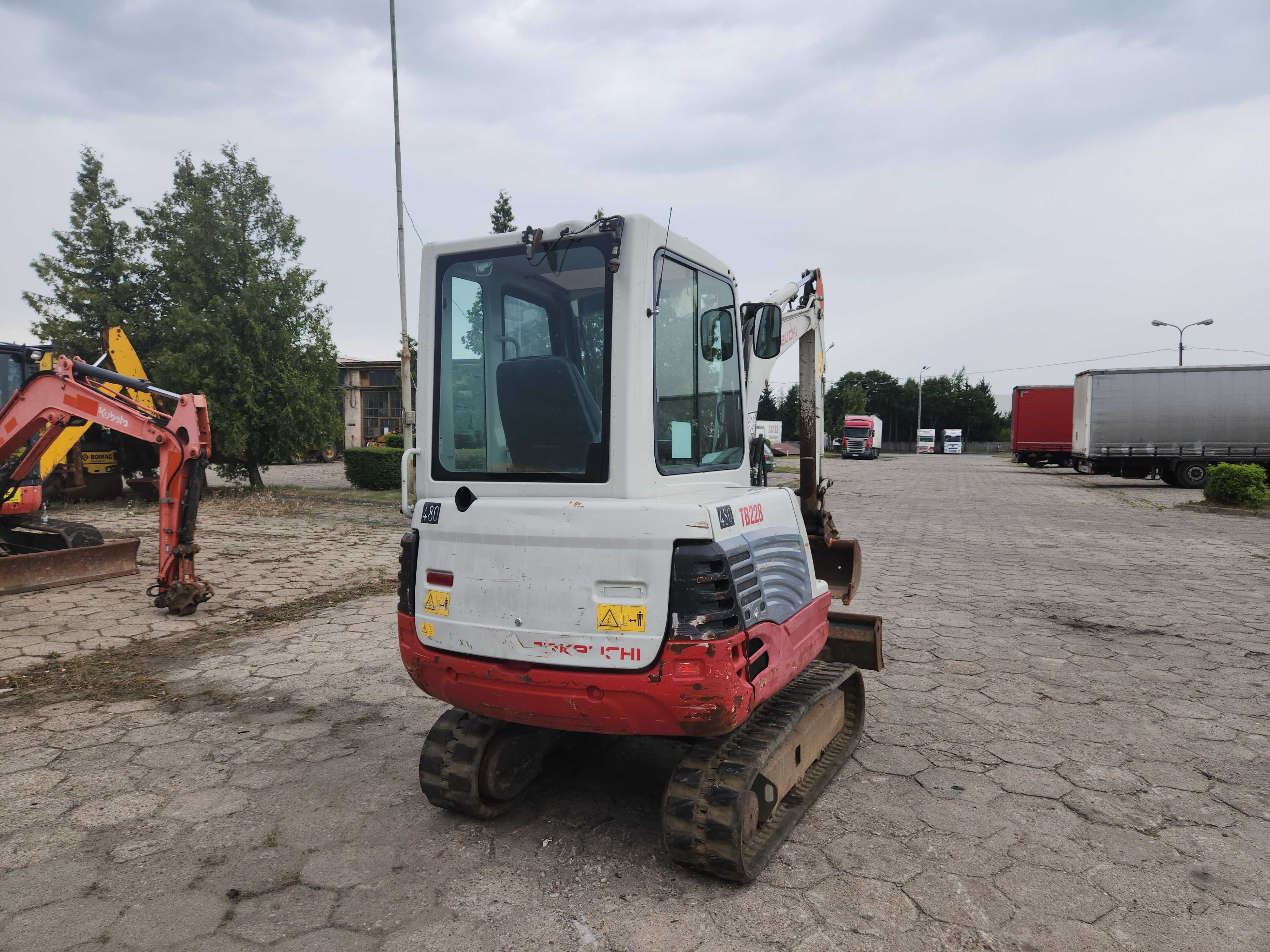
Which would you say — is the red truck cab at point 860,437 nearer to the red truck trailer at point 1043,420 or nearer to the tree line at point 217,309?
the red truck trailer at point 1043,420

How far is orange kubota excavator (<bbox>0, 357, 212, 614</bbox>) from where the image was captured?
271 inches

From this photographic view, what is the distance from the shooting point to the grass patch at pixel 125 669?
4957mm

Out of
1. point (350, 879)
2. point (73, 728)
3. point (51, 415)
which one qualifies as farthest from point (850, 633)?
point (51, 415)

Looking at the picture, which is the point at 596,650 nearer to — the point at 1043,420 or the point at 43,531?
the point at 43,531

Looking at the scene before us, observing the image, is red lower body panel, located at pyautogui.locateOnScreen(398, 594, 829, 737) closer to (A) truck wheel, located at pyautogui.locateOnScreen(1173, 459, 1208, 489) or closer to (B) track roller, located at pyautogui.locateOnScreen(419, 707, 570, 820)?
(B) track roller, located at pyautogui.locateOnScreen(419, 707, 570, 820)

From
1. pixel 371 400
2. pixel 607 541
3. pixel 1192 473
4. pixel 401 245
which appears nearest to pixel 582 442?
pixel 607 541

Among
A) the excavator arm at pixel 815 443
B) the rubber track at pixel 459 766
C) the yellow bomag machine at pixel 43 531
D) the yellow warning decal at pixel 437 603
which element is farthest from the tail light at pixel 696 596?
the yellow bomag machine at pixel 43 531

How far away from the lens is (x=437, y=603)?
10.4 feet

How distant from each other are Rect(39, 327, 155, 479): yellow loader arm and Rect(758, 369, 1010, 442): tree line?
2683 inches

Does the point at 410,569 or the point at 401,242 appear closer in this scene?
the point at 410,569

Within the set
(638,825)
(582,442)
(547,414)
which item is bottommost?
(638,825)

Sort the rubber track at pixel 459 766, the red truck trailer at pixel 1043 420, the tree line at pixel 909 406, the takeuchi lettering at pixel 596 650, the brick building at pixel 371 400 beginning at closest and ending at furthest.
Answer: the takeuchi lettering at pixel 596 650, the rubber track at pixel 459 766, the red truck trailer at pixel 1043 420, the brick building at pixel 371 400, the tree line at pixel 909 406

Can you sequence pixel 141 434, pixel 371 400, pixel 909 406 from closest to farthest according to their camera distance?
pixel 141 434, pixel 371 400, pixel 909 406

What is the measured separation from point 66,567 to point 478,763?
23.4ft
